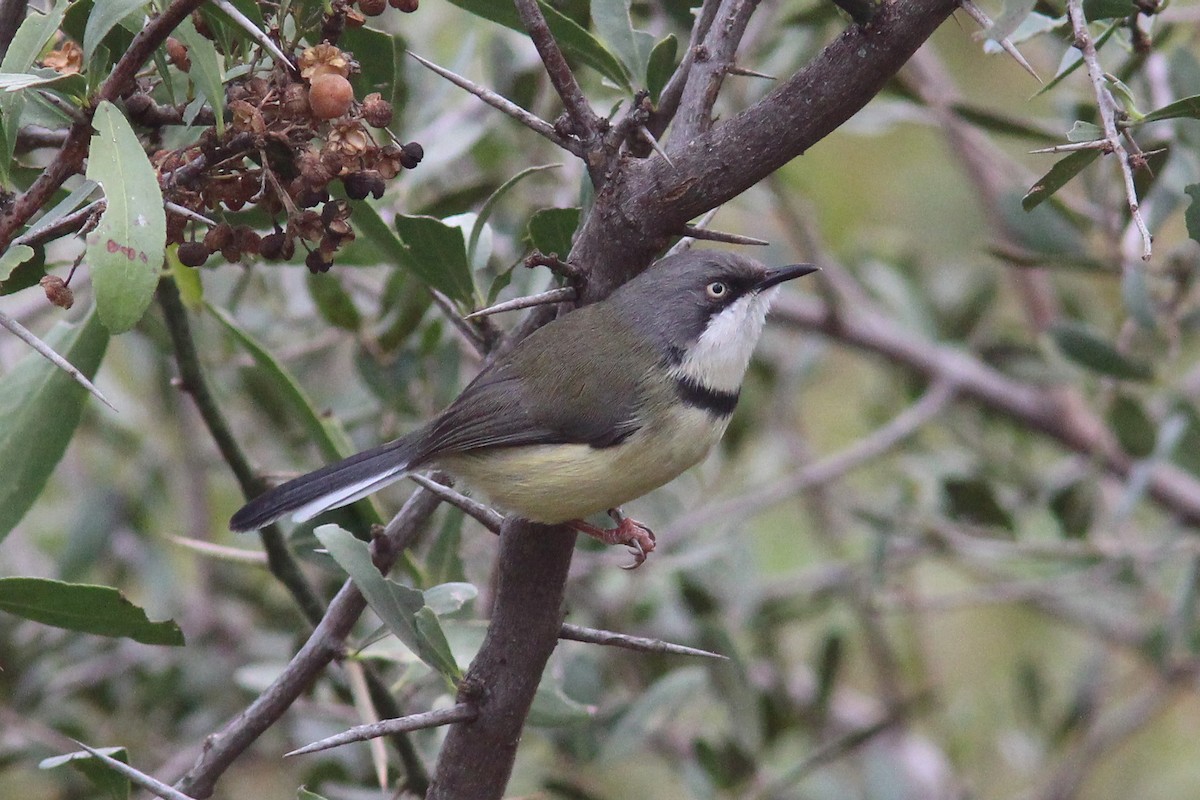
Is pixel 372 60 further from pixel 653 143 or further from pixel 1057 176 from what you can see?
pixel 1057 176

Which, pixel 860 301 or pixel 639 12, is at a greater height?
pixel 639 12

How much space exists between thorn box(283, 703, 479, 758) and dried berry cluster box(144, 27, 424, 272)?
816mm

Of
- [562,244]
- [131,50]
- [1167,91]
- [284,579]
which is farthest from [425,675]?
[1167,91]

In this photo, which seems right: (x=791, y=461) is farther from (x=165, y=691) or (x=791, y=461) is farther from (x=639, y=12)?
(x=165, y=691)

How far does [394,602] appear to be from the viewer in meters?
2.51

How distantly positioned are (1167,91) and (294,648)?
3.52 meters

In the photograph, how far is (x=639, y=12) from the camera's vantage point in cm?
477

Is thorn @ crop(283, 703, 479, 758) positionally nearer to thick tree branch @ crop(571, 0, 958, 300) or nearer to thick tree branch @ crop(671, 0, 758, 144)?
thick tree branch @ crop(571, 0, 958, 300)

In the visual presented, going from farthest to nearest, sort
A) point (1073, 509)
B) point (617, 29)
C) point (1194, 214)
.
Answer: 1. point (1073, 509)
2. point (617, 29)
3. point (1194, 214)

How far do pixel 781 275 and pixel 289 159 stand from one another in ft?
6.21

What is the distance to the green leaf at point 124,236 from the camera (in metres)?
1.87

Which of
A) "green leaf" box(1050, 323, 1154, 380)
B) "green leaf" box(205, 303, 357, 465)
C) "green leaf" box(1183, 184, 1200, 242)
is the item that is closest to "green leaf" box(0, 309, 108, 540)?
"green leaf" box(205, 303, 357, 465)

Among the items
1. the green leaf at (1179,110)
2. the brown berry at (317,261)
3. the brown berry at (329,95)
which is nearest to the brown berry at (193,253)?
the brown berry at (317,261)

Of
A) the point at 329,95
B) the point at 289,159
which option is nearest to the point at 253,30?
the point at 329,95
